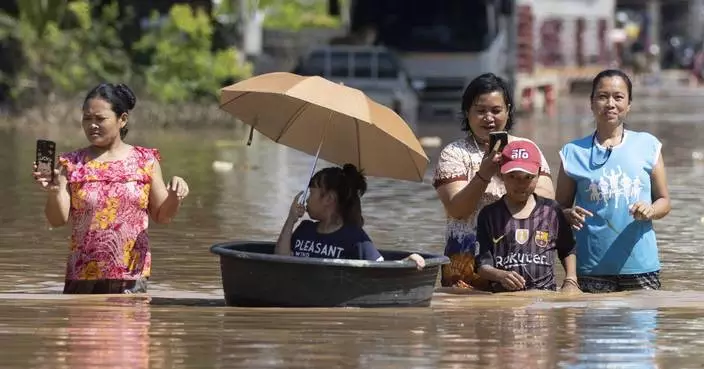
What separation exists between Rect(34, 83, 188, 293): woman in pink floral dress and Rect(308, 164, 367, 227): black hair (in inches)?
24.3

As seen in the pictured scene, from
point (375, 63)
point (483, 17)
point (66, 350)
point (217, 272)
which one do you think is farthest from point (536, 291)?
point (483, 17)

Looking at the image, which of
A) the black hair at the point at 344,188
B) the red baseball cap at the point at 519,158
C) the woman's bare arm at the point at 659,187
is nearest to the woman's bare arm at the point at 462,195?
the red baseball cap at the point at 519,158

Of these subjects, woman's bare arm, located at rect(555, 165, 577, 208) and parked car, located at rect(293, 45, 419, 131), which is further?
parked car, located at rect(293, 45, 419, 131)

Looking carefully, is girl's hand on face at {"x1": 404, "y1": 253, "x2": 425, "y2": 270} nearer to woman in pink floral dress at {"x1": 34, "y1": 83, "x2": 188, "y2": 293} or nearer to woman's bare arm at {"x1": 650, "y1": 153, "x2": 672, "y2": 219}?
woman in pink floral dress at {"x1": 34, "y1": 83, "x2": 188, "y2": 293}

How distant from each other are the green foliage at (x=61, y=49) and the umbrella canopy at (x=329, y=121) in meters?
20.4

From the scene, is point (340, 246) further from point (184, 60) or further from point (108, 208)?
point (184, 60)

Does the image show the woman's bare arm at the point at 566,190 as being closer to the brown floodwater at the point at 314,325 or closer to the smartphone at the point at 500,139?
the brown floodwater at the point at 314,325

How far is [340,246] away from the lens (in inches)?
359

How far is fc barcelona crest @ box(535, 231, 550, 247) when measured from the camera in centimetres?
914

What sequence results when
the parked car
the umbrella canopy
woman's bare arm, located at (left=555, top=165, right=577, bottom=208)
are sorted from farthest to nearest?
the parked car → woman's bare arm, located at (left=555, top=165, right=577, bottom=208) → the umbrella canopy

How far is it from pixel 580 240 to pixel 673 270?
2.98m

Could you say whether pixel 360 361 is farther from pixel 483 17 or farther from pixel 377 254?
pixel 483 17

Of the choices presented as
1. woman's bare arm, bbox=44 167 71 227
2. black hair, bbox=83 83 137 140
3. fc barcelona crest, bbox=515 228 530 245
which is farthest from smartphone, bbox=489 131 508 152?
woman's bare arm, bbox=44 167 71 227

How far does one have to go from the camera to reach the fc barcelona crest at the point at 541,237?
9141mm
